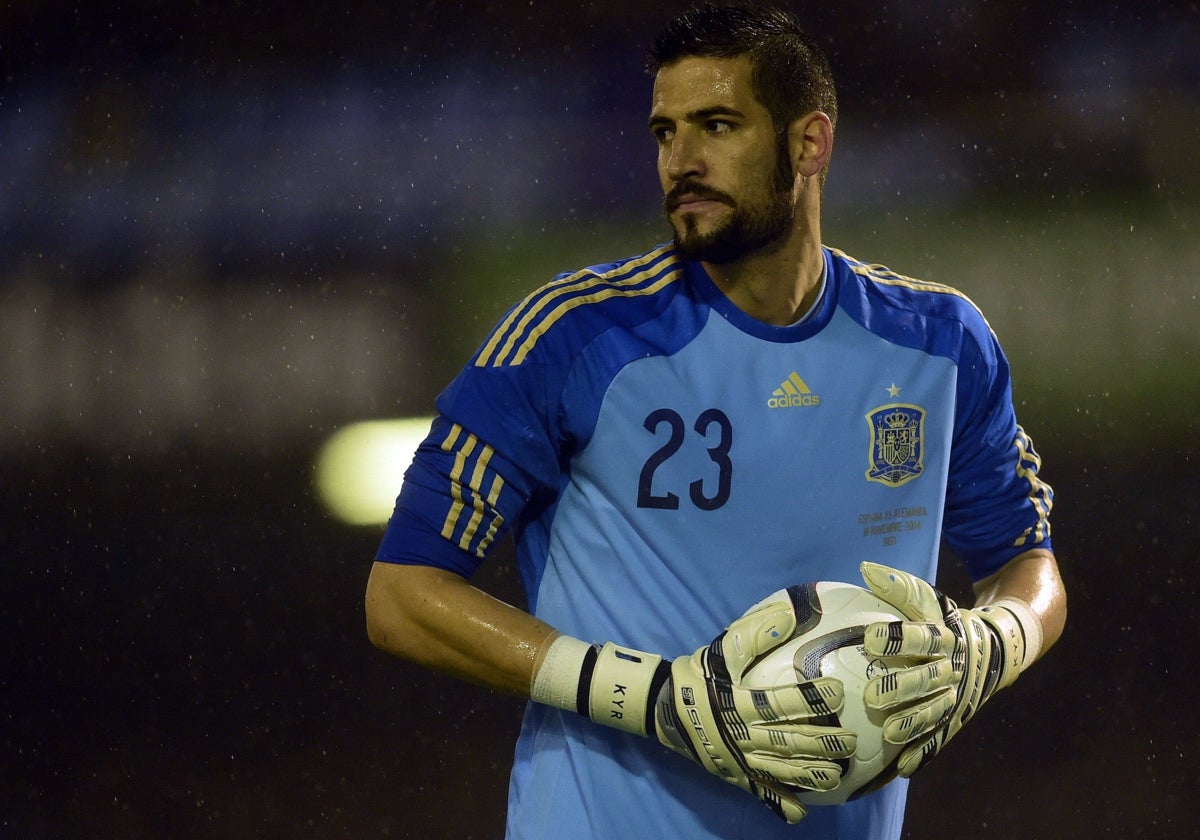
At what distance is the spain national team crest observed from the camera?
118cm

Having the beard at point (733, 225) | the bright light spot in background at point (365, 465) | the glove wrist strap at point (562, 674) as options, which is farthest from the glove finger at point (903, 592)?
the bright light spot in background at point (365, 465)

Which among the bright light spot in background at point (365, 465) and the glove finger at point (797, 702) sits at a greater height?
the bright light spot in background at point (365, 465)

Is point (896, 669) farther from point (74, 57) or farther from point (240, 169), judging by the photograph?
point (74, 57)

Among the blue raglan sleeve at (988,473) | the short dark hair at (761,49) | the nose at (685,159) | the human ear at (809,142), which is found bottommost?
the blue raglan sleeve at (988,473)

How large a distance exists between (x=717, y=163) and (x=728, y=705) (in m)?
0.50

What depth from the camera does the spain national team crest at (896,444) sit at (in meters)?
1.18

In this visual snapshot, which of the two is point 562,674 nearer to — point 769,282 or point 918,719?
point 918,719

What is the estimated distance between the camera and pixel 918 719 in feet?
3.25

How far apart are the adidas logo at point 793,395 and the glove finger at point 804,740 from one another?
0.31 meters

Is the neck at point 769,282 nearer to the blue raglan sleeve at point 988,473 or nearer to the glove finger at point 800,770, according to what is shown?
the blue raglan sleeve at point 988,473

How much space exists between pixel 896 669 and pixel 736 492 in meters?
0.23

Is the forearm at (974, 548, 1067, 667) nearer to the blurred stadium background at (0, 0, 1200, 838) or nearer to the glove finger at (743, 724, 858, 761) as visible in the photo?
the glove finger at (743, 724, 858, 761)

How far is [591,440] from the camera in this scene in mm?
1130

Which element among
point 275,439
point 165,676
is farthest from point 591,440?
point 165,676
